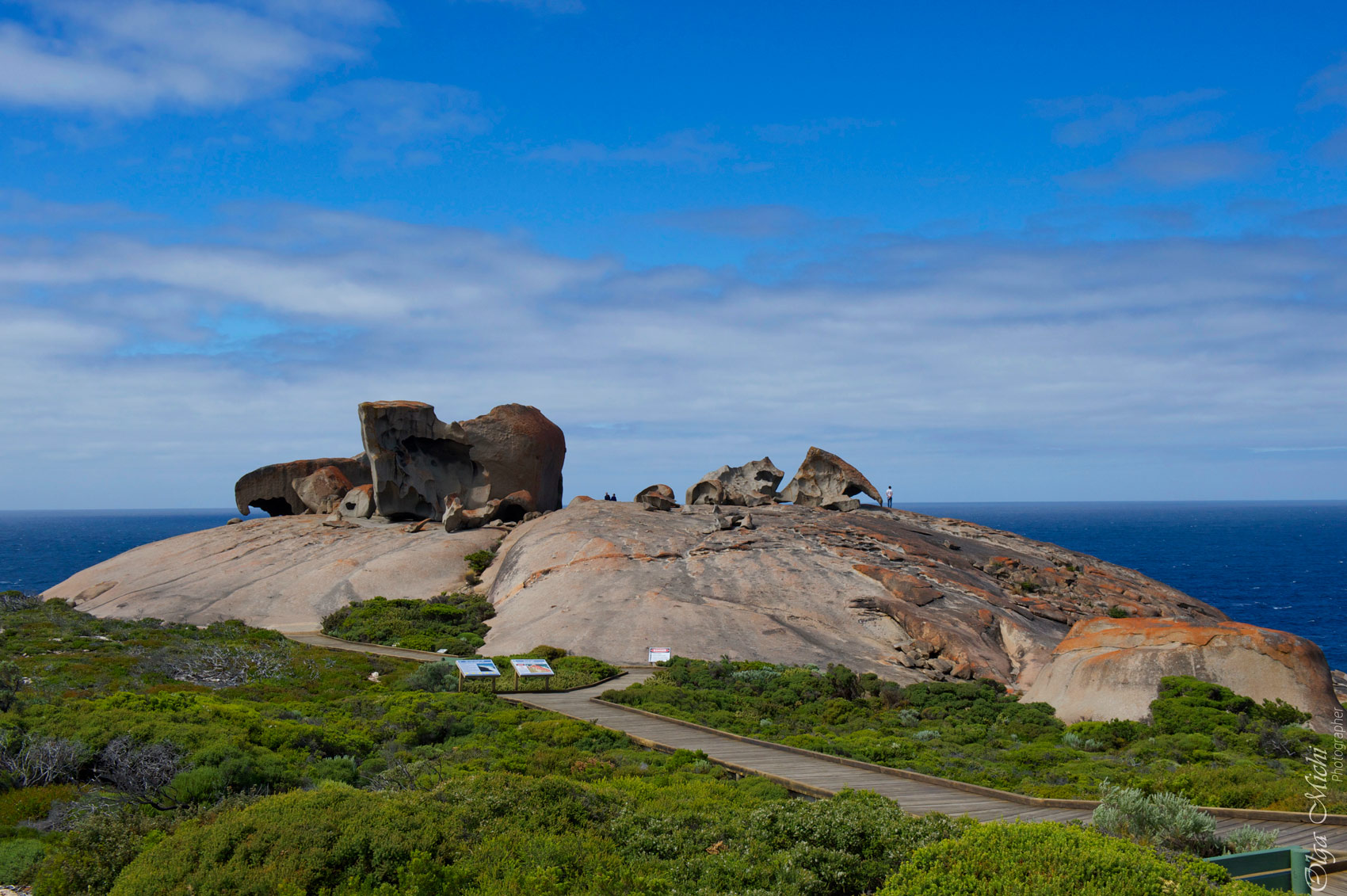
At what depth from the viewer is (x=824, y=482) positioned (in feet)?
162

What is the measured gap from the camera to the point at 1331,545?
131 metres

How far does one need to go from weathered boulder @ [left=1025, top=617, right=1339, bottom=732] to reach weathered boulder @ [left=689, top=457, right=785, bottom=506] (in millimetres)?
26423

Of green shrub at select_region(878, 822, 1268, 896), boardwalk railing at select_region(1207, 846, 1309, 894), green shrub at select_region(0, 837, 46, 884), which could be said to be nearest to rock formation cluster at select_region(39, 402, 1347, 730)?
boardwalk railing at select_region(1207, 846, 1309, 894)

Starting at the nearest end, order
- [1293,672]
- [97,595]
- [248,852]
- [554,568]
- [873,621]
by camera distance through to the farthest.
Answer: [248,852] → [1293,672] → [873,621] → [554,568] → [97,595]

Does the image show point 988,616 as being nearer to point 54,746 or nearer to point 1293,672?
point 1293,672

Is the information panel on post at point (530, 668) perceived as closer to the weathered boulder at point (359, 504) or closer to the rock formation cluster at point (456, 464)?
the rock formation cluster at point (456, 464)

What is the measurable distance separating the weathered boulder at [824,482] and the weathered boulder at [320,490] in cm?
2796

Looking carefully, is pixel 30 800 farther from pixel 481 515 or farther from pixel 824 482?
pixel 824 482

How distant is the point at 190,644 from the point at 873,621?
22784mm

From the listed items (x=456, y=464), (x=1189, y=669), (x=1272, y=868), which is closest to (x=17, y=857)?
(x=1272, y=868)

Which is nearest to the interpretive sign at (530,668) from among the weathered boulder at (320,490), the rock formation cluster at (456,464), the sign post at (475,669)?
the sign post at (475,669)

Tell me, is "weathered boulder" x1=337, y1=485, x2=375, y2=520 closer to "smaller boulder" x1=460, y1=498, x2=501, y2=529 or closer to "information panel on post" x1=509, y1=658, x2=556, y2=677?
"smaller boulder" x1=460, y1=498, x2=501, y2=529

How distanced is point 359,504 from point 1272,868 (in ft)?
160

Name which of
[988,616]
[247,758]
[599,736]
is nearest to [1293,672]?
[988,616]
